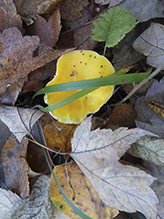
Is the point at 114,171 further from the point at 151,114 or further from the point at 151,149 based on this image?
the point at 151,114

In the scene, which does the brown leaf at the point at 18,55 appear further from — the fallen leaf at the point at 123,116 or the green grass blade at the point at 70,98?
the fallen leaf at the point at 123,116

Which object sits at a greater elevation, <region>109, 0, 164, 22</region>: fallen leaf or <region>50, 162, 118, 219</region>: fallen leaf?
<region>109, 0, 164, 22</region>: fallen leaf

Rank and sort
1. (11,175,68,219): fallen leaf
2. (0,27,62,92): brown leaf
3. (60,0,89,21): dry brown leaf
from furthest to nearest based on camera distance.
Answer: (60,0,89,21): dry brown leaf → (11,175,68,219): fallen leaf → (0,27,62,92): brown leaf

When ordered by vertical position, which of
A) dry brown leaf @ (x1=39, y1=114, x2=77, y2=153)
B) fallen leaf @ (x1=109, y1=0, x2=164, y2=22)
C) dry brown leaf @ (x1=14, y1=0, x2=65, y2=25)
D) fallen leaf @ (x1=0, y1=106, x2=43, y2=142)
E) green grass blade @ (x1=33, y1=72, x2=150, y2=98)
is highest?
fallen leaf @ (x1=109, y1=0, x2=164, y2=22)

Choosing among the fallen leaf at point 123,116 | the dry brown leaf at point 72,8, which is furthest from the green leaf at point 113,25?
the fallen leaf at point 123,116

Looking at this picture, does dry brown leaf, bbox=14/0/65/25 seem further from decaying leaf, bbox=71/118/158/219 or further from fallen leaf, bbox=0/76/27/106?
decaying leaf, bbox=71/118/158/219

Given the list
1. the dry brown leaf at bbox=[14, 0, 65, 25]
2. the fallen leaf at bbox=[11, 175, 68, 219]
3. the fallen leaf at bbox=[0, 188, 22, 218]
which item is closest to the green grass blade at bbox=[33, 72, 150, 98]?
the dry brown leaf at bbox=[14, 0, 65, 25]
